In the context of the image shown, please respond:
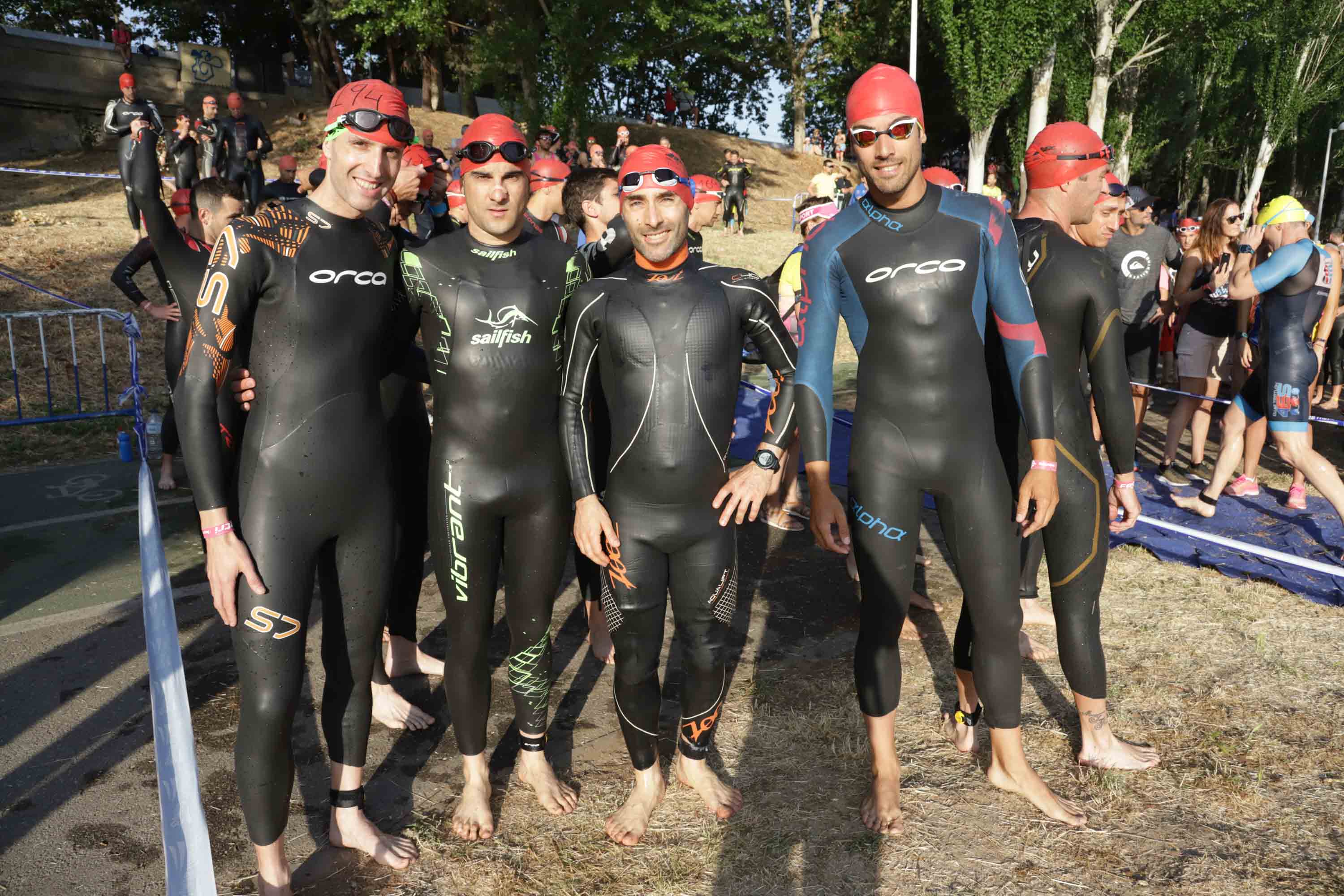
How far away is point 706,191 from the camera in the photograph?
17.7 ft

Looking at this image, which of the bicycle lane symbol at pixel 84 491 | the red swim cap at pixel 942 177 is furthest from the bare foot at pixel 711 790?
the bicycle lane symbol at pixel 84 491

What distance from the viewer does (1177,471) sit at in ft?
26.5

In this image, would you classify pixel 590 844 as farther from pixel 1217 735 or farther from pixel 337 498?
pixel 1217 735

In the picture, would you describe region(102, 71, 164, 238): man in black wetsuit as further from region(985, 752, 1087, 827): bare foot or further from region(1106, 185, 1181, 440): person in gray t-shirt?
region(985, 752, 1087, 827): bare foot

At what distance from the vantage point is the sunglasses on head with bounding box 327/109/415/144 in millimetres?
2814

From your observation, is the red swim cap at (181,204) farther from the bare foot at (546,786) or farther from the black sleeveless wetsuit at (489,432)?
the bare foot at (546,786)

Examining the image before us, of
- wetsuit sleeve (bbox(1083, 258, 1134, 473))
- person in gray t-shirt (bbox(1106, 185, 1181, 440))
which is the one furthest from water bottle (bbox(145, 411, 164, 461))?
person in gray t-shirt (bbox(1106, 185, 1181, 440))

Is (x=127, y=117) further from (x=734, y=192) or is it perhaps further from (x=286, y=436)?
(x=734, y=192)

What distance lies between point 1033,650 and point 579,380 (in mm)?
3039

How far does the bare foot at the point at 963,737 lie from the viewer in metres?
3.86

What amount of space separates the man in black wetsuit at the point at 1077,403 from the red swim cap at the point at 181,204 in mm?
5576

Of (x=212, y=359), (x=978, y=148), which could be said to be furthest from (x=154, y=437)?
(x=978, y=148)

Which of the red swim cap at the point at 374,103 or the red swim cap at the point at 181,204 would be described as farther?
the red swim cap at the point at 181,204

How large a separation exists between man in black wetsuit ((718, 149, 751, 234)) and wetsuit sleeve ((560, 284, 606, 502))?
18.7 metres
